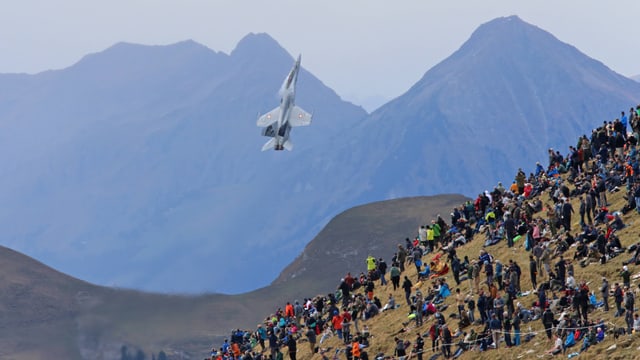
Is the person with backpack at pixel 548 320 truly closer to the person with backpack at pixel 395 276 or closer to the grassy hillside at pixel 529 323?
the grassy hillside at pixel 529 323

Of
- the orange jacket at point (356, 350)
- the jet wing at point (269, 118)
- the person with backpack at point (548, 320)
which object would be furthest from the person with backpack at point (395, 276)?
the jet wing at point (269, 118)

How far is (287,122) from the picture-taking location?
191 ft

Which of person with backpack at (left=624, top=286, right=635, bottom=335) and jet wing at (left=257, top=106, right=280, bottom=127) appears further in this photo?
jet wing at (left=257, top=106, right=280, bottom=127)

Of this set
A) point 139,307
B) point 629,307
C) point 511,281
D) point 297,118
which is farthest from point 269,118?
point 139,307

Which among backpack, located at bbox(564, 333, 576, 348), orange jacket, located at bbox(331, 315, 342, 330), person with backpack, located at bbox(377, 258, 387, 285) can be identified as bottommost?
backpack, located at bbox(564, 333, 576, 348)

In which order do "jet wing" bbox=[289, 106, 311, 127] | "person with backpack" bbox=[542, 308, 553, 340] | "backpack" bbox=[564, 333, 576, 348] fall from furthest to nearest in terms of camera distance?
"jet wing" bbox=[289, 106, 311, 127]
"person with backpack" bbox=[542, 308, 553, 340]
"backpack" bbox=[564, 333, 576, 348]

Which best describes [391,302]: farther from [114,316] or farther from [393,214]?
[393,214]

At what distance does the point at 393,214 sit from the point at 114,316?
45418 millimetres

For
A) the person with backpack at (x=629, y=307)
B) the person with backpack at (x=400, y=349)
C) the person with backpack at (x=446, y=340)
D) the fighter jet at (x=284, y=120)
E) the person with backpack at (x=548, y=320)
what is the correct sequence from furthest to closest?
the fighter jet at (x=284, y=120)
the person with backpack at (x=400, y=349)
the person with backpack at (x=446, y=340)
the person with backpack at (x=548, y=320)
the person with backpack at (x=629, y=307)

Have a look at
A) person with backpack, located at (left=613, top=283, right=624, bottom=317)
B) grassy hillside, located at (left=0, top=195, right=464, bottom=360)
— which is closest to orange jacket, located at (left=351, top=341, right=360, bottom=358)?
person with backpack, located at (left=613, top=283, right=624, bottom=317)

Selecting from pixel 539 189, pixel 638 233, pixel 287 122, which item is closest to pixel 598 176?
pixel 638 233

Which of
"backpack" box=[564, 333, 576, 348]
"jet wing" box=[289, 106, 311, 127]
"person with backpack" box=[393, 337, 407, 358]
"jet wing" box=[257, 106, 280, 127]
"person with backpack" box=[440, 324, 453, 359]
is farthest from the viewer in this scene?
"jet wing" box=[257, 106, 280, 127]

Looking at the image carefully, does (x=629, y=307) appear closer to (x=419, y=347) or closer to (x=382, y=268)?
(x=419, y=347)

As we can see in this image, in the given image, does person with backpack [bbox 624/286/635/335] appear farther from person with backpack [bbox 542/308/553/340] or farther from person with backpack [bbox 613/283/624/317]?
person with backpack [bbox 542/308/553/340]
